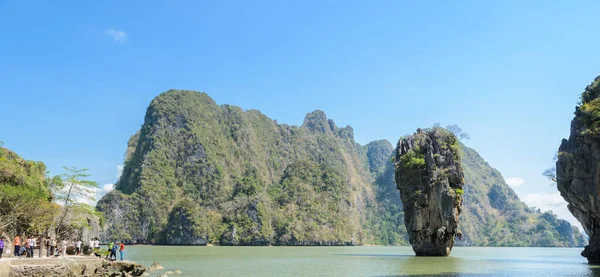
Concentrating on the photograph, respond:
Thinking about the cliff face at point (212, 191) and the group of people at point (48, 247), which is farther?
the cliff face at point (212, 191)

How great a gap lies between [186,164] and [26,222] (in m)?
118

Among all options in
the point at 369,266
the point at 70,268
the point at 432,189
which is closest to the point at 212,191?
the point at 432,189

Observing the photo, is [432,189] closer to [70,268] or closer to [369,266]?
[369,266]

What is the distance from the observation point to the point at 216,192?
143750mm

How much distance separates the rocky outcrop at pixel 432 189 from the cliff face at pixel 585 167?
13353 millimetres

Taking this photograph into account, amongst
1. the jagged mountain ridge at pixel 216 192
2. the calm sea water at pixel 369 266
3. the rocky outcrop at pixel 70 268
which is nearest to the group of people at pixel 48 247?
the rocky outcrop at pixel 70 268

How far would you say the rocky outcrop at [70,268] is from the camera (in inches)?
877

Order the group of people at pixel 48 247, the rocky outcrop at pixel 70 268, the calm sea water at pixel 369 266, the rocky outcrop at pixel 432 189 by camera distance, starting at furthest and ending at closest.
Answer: the rocky outcrop at pixel 432 189
the calm sea water at pixel 369 266
the group of people at pixel 48 247
the rocky outcrop at pixel 70 268

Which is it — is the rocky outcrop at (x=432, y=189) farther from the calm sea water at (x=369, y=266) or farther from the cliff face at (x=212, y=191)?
the cliff face at (x=212, y=191)

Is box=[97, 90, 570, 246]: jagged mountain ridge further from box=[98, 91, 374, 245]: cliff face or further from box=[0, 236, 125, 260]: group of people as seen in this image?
box=[0, 236, 125, 260]: group of people

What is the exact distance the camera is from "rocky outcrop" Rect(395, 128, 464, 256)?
2162 inches

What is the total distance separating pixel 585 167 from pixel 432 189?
20.5m

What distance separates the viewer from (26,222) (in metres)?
32.2

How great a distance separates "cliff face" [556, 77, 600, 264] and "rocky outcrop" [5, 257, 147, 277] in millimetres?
30629
